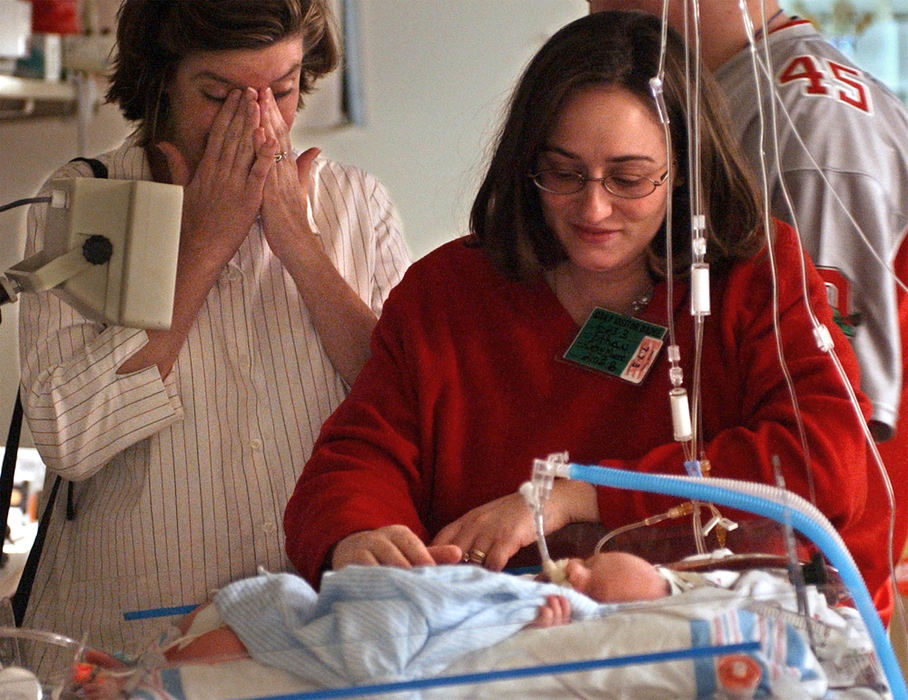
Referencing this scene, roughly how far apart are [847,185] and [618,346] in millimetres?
427

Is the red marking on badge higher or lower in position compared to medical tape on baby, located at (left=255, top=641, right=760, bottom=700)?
higher

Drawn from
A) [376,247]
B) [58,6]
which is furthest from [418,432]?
[58,6]

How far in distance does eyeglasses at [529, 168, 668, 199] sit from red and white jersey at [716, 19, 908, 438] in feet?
0.78

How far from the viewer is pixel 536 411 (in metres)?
1.33

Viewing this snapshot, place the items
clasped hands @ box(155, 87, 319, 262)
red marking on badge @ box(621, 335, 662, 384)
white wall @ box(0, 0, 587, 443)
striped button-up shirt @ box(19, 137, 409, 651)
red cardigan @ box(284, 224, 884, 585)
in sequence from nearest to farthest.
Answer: red cardigan @ box(284, 224, 884, 585)
red marking on badge @ box(621, 335, 662, 384)
striped button-up shirt @ box(19, 137, 409, 651)
clasped hands @ box(155, 87, 319, 262)
white wall @ box(0, 0, 587, 443)

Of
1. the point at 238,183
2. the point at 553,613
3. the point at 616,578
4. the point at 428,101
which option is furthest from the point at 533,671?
the point at 428,101

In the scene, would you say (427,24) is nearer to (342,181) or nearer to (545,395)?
(342,181)

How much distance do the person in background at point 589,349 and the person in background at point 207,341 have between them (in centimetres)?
15

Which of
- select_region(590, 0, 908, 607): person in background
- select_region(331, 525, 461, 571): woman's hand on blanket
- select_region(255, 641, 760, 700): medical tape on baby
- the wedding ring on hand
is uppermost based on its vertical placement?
select_region(590, 0, 908, 607): person in background

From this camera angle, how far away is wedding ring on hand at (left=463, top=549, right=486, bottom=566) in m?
1.13

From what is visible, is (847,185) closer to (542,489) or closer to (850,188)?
(850,188)

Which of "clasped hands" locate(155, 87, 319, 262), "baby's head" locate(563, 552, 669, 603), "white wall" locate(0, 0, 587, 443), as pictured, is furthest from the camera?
"white wall" locate(0, 0, 587, 443)

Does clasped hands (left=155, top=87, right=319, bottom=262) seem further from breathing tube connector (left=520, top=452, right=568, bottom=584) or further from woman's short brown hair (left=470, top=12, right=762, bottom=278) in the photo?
breathing tube connector (left=520, top=452, right=568, bottom=584)

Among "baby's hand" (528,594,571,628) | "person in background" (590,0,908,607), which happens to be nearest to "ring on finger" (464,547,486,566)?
"baby's hand" (528,594,571,628)
